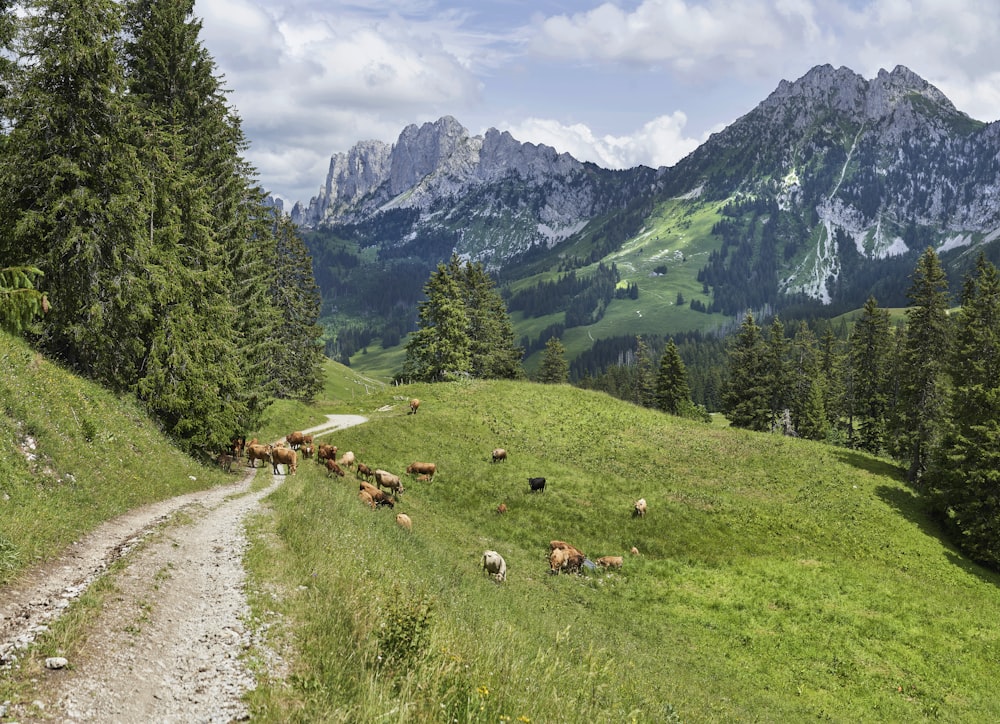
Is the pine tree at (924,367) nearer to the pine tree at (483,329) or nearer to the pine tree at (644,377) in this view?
the pine tree at (483,329)

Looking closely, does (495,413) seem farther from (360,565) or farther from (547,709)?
(547,709)

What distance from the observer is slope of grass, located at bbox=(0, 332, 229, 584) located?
11.7m

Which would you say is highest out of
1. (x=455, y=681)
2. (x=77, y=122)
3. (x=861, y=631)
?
(x=77, y=122)

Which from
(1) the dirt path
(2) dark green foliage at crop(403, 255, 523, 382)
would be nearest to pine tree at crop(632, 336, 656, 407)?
(2) dark green foliage at crop(403, 255, 523, 382)

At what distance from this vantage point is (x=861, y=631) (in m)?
23.0

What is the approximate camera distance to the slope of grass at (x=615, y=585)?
8.25m

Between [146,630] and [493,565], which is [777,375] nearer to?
[493,565]

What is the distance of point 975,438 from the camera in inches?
1470

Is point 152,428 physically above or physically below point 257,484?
above

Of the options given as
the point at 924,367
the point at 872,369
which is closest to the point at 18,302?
the point at 924,367

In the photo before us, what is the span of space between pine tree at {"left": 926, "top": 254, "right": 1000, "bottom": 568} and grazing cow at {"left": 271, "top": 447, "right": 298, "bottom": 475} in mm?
40923

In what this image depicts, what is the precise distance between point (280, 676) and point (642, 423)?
4467 cm

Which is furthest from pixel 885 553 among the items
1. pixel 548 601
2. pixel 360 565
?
pixel 360 565

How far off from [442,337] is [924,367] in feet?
161
